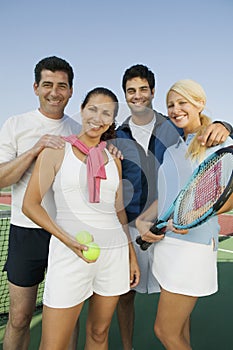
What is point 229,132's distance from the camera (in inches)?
56.9

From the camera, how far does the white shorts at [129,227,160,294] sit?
188 cm

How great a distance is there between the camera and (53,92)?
1717mm

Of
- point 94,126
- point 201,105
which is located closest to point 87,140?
point 94,126

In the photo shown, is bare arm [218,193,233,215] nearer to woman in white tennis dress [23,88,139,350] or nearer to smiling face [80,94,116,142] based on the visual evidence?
woman in white tennis dress [23,88,139,350]

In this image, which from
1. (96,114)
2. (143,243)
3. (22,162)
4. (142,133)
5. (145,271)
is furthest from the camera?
(145,271)

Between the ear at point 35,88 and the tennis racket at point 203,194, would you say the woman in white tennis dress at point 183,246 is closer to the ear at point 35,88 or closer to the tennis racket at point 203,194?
the tennis racket at point 203,194

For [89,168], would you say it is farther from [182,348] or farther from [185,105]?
[182,348]

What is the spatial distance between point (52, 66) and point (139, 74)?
45 cm

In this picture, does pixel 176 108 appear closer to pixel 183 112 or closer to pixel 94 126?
pixel 183 112

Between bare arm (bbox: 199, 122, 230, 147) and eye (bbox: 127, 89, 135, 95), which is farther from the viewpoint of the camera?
eye (bbox: 127, 89, 135, 95)

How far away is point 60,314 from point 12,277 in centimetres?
45

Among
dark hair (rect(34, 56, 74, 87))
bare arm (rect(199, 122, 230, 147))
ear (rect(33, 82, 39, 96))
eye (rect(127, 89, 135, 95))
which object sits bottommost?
bare arm (rect(199, 122, 230, 147))

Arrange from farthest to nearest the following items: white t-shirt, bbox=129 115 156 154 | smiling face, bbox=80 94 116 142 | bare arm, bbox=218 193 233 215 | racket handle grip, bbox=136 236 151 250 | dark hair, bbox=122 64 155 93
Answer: dark hair, bbox=122 64 155 93 < white t-shirt, bbox=129 115 156 154 < racket handle grip, bbox=136 236 151 250 < smiling face, bbox=80 94 116 142 < bare arm, bbox=218 193 233 215

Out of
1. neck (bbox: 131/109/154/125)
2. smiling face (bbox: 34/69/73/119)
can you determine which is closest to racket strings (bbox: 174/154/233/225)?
neck (bbox: 131/109/154/125)
